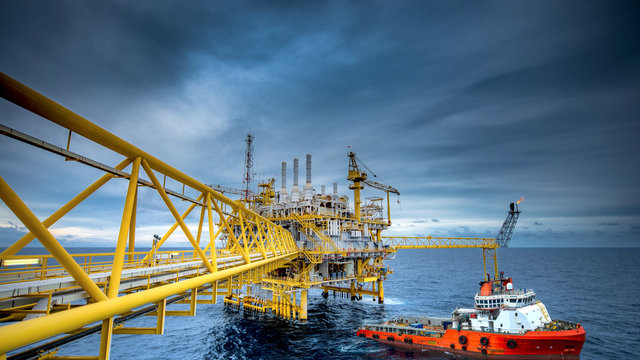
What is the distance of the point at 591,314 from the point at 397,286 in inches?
1738

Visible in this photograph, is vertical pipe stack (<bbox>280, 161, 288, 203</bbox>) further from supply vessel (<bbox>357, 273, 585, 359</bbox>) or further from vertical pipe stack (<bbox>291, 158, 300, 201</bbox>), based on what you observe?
supply vessel (<bbox>357, 273, 585, 359</bbox>)

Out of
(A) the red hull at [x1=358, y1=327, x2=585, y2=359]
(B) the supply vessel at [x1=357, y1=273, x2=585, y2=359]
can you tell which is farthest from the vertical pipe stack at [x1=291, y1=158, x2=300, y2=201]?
(A) the red hull at [x1=358, y1=327, x2=585, y2=359]

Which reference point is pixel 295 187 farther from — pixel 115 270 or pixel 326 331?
pixel 115 270

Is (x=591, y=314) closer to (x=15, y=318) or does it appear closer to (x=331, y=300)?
(x=331, y=300)

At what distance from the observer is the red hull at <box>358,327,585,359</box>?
30.9 meters

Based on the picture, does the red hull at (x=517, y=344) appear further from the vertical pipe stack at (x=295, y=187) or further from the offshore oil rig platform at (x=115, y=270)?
the vertical pipe stack at (x=295, y=187)

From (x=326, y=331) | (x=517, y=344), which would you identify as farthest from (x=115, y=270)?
(x=326, y=331)

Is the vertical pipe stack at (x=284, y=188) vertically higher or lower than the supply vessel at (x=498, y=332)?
higher

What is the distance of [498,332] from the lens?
33875 millimetres

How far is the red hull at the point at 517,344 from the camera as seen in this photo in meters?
30.9

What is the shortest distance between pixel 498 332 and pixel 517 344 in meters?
2.27

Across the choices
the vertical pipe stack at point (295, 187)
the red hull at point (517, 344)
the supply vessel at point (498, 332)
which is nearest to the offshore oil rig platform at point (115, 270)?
the vertical pipe stack at point (295, 187)

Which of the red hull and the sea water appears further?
the sea water

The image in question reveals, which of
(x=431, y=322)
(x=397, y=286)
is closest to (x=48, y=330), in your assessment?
(x=431, y=322)
